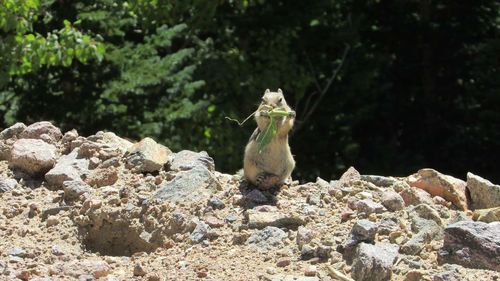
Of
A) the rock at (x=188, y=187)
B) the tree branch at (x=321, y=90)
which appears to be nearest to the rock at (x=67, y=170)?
the rock at (x=188, y=187)

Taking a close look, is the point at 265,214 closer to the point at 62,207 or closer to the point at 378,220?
the point at 378,220

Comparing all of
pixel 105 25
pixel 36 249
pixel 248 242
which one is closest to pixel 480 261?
pixel 248 242

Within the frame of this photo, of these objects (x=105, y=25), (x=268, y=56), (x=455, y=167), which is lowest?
(x=455, y=167)

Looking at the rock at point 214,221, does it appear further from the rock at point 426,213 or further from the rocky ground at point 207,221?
the rock at point 426,213

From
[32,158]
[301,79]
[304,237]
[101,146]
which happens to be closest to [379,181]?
[304,237]

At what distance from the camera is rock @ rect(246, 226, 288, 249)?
5.51 m

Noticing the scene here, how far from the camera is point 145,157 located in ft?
20.8

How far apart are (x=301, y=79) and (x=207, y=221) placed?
35.3 ft

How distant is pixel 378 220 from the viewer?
5633mm

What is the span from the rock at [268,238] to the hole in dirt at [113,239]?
691mm

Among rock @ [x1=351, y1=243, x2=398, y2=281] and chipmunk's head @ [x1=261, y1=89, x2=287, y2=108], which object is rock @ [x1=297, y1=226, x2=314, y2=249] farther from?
chipmunk's head @ [x1=261, y1=89, x2=287, y2=108]

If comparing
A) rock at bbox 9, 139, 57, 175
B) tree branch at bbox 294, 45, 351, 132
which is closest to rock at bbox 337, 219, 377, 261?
rock at bbox 9, 139, 57, 175

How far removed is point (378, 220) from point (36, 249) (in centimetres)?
193

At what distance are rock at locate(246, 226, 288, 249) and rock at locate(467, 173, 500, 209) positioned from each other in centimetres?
128
